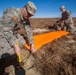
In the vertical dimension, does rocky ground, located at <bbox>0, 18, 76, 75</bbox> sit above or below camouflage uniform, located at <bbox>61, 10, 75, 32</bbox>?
below

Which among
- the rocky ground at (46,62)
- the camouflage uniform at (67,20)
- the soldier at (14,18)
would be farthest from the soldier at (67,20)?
the soldier at (14,18)

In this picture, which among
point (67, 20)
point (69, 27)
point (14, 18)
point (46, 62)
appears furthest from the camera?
point (67, 20)

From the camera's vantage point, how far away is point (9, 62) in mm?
4711

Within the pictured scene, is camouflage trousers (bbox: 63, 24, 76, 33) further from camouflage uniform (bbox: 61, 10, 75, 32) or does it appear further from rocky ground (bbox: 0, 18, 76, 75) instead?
rocky ground (bbox: 0, 18, 76, 75)

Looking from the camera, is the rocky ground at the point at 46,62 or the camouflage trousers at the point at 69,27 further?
the camouflage trousers at the point at 69,27

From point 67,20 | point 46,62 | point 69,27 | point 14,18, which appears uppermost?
point 14,18

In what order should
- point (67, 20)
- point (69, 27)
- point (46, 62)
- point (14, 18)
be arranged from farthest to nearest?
point (67, 20), point (69, 27), point (46, 62), point (14, 18)

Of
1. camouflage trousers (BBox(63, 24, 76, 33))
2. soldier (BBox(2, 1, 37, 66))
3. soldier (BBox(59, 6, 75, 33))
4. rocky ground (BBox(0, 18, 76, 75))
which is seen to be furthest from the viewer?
soldier (BBox(59, 6, 75, 33))

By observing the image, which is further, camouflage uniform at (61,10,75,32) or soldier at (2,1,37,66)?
camouflage uniform at (61,10,75,32)

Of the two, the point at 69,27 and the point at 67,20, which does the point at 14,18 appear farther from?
the point at 67,20

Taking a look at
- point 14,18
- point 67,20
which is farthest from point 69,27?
point 14,18

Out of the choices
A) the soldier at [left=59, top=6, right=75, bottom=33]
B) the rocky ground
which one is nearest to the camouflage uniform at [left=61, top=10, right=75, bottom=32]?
the soldier at [left=59, top=6, right=75, bottom=33]

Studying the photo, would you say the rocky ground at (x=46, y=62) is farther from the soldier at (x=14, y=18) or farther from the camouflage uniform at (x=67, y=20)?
the camouflage uniform at (x=67, y=20)

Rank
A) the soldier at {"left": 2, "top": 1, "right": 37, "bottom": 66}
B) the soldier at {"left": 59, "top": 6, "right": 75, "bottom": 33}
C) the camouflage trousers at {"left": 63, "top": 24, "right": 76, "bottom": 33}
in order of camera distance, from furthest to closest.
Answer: the soldier at {"left": 59, "top": 6, "right": 75, "bottom": 33} → the camouflage trousers at {"left": 63, "top": 24, "right": 76, "bottom": 33} → the soldier at {"left": 2, "top": 1, "right": 37, "bottom": 66}
